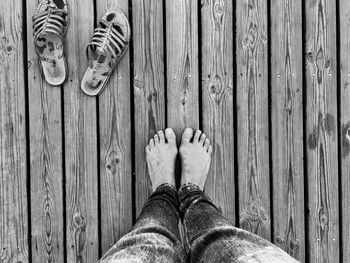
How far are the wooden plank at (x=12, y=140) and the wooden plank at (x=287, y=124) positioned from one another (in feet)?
3.15

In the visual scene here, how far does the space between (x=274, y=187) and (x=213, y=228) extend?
1.77ft

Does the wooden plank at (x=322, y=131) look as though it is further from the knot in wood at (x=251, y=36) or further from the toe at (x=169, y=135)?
the toe at (x=169, y=135)

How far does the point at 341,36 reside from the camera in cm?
157

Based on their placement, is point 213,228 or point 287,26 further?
point 287,26

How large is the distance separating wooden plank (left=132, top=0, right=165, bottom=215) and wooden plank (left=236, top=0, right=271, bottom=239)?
30cm

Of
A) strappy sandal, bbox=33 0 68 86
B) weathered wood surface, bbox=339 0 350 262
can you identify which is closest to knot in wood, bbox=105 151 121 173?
strappy sandal, bbox=33 0 68 86

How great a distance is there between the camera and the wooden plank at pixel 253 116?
5.08 feet

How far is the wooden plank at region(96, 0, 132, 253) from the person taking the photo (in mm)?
1549

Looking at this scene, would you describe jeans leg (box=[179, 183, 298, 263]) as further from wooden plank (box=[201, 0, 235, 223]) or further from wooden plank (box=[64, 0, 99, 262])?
wooden plank (box=[64, 0, 99, 262])

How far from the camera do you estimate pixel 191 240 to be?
114 cm

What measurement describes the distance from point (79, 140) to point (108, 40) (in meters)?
0.39

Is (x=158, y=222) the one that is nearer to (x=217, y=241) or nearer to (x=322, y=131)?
(x=217, y=241)

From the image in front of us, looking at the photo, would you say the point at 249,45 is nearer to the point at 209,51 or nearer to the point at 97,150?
the point at 209,51

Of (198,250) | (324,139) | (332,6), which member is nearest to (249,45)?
(332,6)
